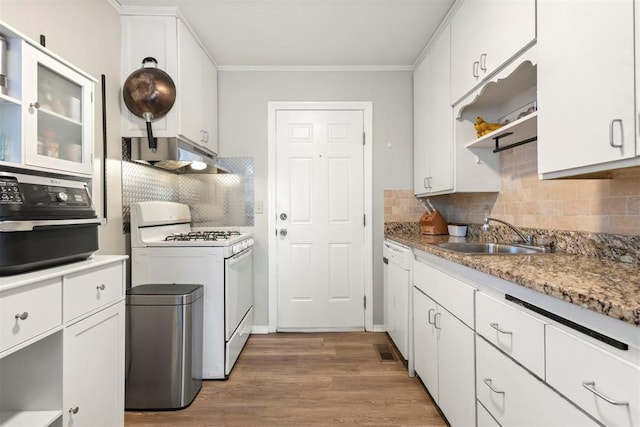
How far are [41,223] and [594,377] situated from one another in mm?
1742

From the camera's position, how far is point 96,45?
1.96m

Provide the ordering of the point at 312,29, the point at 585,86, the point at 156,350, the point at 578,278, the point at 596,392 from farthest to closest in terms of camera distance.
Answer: the point at 312,29 < the point at 156,350 < the point at 585,86 < the point at 578,278 < the point at 596,392

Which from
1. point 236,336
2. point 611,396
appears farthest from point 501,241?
point 236,336

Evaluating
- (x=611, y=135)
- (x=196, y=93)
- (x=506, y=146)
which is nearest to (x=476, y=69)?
(x=506, y=146)

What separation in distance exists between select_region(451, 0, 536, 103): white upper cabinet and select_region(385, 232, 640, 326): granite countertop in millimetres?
948

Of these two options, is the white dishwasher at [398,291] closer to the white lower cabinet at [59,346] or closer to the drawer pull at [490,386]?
the drawer pull at [490,386]

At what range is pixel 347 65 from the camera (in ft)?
9.85

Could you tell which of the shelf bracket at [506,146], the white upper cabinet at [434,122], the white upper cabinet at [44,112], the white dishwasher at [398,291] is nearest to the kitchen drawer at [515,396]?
the white dishwasher at [398,291]

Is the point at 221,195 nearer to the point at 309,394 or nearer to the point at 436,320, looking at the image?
the point at 309,394

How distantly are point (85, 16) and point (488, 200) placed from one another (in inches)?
114

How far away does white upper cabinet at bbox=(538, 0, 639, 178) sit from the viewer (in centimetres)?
94

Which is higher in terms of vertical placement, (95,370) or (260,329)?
(95,370)

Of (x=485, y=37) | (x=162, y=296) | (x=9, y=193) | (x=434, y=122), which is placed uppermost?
(x=485, y=37)

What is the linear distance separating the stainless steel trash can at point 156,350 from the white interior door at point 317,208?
4.27ft
